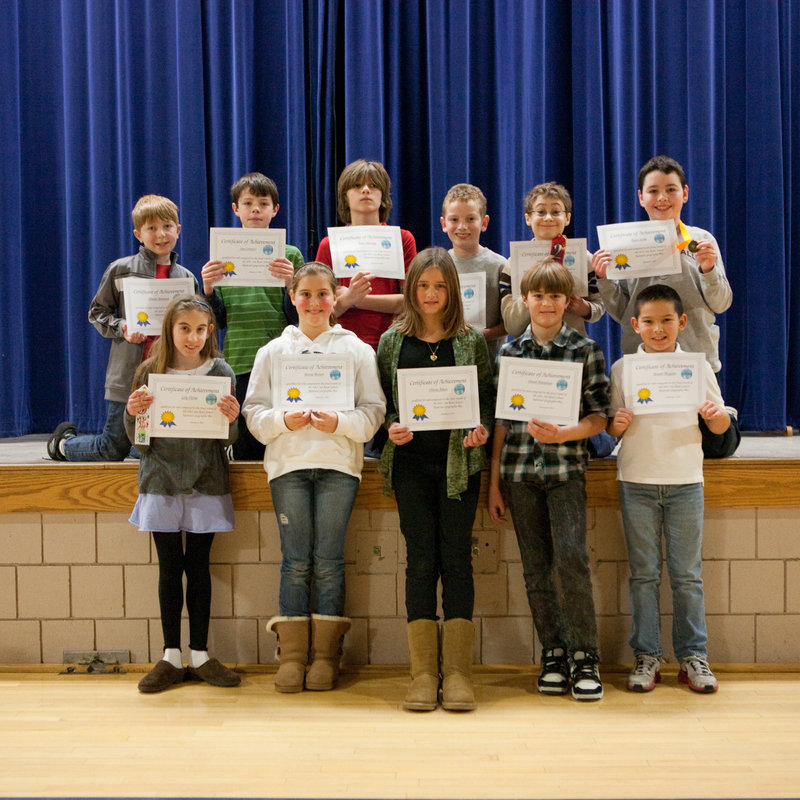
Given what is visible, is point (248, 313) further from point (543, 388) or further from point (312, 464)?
point (543, 388)

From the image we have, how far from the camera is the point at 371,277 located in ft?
→ 10.4

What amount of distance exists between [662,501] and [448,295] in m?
0.99

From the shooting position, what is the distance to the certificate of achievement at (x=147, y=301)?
3.08 metres

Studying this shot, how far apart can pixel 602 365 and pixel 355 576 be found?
3.85 ft

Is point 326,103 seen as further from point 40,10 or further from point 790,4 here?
point 790,4

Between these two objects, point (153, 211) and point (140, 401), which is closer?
point (140, 401)

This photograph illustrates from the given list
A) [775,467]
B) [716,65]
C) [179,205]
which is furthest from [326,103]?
[775,467]

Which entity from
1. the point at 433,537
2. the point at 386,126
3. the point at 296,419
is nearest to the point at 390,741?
the point at 433,537

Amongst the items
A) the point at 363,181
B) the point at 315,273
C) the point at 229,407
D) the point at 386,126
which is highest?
the point at 386,126

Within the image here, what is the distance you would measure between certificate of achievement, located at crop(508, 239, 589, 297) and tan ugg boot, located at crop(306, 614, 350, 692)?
4.25ft

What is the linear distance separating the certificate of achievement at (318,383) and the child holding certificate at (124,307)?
67 cm

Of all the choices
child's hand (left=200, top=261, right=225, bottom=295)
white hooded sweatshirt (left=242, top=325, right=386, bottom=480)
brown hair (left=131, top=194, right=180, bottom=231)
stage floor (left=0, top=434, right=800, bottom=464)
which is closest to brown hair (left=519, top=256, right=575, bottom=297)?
white hooded sweatshirt (left=242, top=325, right=386, bottom=480)

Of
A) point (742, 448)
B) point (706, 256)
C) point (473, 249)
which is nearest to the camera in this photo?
point (706, 256)

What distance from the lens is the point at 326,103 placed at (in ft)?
13.6
